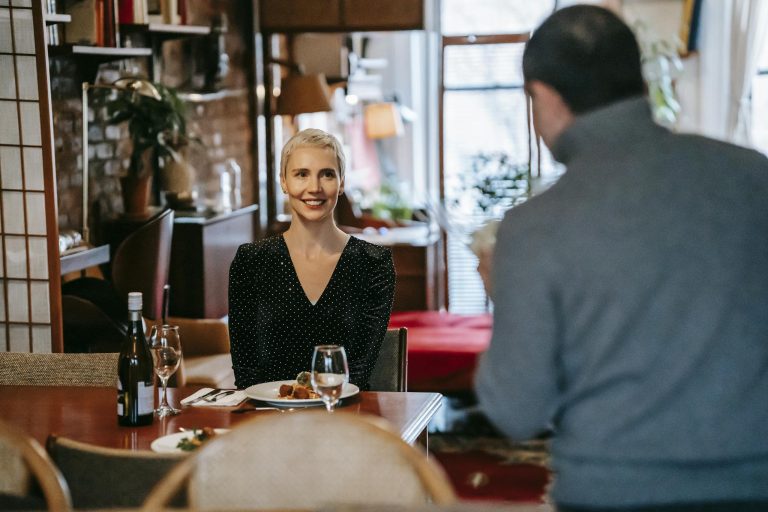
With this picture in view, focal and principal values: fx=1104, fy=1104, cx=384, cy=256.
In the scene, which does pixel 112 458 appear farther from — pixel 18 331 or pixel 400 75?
pixel 400 75

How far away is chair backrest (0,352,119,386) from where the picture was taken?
113 inches

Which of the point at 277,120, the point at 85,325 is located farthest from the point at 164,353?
the point at 277,120

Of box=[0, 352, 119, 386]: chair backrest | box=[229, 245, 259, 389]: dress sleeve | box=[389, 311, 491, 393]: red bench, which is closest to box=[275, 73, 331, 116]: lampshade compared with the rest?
box=[389, 311, 491, 393]: red bench

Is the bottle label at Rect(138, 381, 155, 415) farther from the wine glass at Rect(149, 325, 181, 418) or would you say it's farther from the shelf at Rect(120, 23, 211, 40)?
the shelf at Rect(120, 23, 211, 40)

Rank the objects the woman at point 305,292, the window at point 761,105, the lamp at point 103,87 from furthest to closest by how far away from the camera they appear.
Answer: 1. the window at point 761,105
2. the lamp at point 103,87
3. the woman at point 305,292

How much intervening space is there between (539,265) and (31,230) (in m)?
2.90

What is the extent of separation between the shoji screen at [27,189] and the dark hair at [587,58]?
2687 mm

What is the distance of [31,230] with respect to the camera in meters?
3.98

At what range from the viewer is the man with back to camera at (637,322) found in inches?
58.5

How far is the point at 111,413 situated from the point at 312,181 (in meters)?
0.85

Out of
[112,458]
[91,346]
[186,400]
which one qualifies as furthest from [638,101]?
[91,346]

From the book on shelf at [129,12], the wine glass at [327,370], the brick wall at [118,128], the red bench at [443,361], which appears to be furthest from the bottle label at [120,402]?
the book on shelf at [129,12]

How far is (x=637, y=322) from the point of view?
4.89 ft

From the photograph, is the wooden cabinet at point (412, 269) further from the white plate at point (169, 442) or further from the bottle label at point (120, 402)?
the white plate at point (169, 442)
